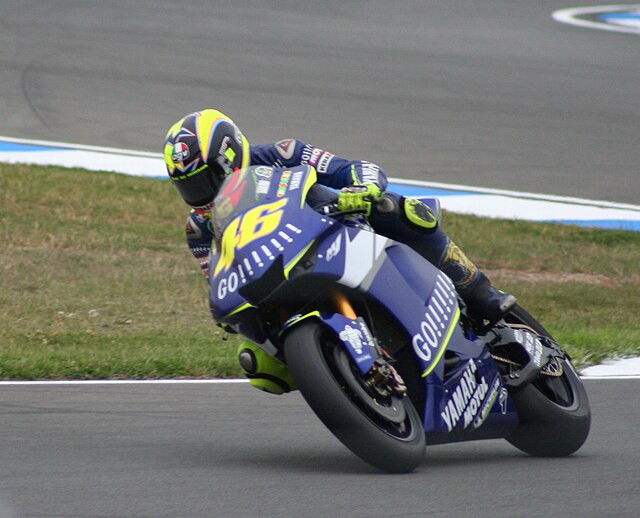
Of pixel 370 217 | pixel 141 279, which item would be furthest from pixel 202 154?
pixel 141 279

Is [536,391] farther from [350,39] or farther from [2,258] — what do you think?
[350,39]

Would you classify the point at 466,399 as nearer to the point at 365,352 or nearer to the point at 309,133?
the point at 365,352

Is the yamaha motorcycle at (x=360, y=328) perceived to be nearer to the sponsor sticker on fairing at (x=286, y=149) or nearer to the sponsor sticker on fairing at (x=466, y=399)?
the sponsor sticker on fairing at (x=466, y=399)

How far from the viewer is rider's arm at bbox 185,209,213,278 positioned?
559 cm

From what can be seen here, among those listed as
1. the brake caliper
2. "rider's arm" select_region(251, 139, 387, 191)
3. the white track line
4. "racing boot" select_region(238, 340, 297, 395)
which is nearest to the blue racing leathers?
"rider's arm" select_region(251, 139, 387, 191)

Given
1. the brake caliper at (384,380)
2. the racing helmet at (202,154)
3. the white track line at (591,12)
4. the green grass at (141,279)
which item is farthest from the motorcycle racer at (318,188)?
the white track line at (591,12)

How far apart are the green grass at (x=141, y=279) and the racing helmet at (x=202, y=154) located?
90.2 inches

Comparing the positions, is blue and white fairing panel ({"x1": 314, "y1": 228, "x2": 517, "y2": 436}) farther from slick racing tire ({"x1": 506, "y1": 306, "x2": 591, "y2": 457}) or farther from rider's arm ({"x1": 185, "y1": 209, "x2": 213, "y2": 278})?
rider's arm ({"x1": 185, "y1": 209, "x2": 213, "y2": 278})

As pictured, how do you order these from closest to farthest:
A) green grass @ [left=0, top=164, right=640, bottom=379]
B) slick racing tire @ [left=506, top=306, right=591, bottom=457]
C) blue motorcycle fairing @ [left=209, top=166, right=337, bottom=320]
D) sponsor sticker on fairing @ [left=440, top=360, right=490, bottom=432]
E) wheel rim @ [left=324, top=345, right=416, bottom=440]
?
wheel rim @ [left=324, top=345, right=416, bottom=440]
blue motorcycle fairing @ [left=209, top=166, right=337, bottom=320]
sponsor sticker on fairing @ [left=440, top=360, right=490, bottom=432]
slick racing tire @ [left=506, top=306, right=591, bottom=457]
green grass @ [left=0, top=164, right=640, bottom=379]

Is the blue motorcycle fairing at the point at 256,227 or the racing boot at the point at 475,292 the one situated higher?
the blue motorcycle fairing at the point at 256,227

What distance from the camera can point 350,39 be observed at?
19906 mm

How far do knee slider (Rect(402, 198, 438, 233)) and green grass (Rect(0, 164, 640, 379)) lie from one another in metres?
2.36

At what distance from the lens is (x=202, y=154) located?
527 cm

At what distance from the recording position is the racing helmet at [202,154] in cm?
526
